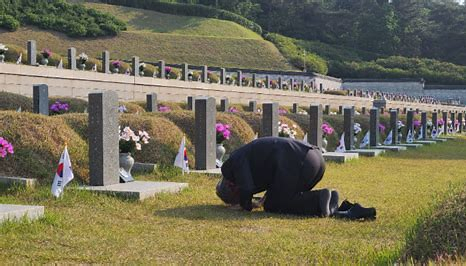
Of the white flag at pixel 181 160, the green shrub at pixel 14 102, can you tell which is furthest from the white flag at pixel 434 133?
the white flag at pixel 181 160

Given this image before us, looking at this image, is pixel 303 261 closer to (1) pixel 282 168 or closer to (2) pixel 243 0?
(1) pixel 282 168

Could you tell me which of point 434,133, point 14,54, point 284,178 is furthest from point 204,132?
point 434,133

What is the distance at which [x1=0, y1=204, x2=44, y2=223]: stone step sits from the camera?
581 centimetres

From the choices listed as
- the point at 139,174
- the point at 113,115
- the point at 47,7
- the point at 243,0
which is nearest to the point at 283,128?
the point at 139,174

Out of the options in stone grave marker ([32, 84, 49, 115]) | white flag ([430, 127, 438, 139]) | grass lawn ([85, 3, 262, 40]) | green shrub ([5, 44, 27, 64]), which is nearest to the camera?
stone grave marker ([32, 84, 49, 115])

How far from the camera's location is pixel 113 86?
2036 centimetres

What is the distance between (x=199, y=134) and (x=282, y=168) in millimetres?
3757

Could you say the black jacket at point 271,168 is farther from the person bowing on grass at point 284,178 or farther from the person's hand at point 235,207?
the person's hand at point 235,207

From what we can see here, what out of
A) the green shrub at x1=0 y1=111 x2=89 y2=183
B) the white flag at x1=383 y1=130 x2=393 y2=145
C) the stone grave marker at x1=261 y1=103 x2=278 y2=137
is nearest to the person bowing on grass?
the green shrub at x1=0 y1=111 x2=89 y2=183

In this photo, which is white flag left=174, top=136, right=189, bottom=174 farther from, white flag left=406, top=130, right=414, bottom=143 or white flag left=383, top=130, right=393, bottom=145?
white flag left=406, top=130, right=414, bottom=143

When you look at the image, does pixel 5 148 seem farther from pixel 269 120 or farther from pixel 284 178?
pixel 269 120

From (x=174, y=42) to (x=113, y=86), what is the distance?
1616 inches

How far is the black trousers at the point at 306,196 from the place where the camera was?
7.04 meters

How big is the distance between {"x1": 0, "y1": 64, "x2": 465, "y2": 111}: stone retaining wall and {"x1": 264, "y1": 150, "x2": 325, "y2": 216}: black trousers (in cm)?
1086
